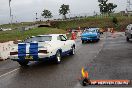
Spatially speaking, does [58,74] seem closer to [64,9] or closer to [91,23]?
[91,23]

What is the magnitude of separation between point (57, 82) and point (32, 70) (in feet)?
10.6

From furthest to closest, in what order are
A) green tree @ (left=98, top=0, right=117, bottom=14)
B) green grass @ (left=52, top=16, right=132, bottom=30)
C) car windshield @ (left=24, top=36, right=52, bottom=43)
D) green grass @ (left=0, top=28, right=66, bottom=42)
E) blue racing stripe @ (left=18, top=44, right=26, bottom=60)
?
green tree @ (left=98, top=0, right=117, bottom=14)
green grass @ (left=52, top=16, right=132, bottom=30)
green grass @ (left=0, top=28, right=66, bottom=42)
car windshield @ (left=24, top=36, right=52, bottom=43)
blue racing stripe @ (left=18, top=44, right=26, bottom=60)

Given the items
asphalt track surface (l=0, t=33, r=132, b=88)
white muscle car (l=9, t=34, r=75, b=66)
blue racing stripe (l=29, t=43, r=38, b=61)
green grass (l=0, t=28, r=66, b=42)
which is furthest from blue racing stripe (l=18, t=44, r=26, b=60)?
green grass (l=0, t=28, r=66, b=42)

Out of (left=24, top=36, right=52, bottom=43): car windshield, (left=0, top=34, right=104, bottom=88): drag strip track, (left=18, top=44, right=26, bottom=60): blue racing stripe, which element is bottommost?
(left=0, top=34, right=104, bottom=88): drag strip track

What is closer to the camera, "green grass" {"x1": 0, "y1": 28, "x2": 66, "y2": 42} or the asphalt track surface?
the asphalt track surface

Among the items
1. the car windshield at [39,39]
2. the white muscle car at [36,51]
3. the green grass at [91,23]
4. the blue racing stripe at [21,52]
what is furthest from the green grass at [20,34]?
the green grass at [91,23]

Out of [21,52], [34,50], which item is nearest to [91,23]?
[21,52]

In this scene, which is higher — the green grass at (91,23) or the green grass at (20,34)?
the green grass at (91,23)

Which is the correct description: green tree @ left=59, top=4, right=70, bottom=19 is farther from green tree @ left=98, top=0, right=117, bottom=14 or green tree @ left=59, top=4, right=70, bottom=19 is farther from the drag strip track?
the drag strip track

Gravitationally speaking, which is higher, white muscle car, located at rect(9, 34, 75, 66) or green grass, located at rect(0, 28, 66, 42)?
white muscle car, located at rect(9, 34, 75, 66)

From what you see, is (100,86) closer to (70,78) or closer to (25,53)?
(70,78)

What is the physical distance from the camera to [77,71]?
12797mm

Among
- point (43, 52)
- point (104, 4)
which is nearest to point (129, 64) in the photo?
point (43, 52)

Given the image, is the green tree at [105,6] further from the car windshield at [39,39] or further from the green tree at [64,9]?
the car windshield at [39,39]
